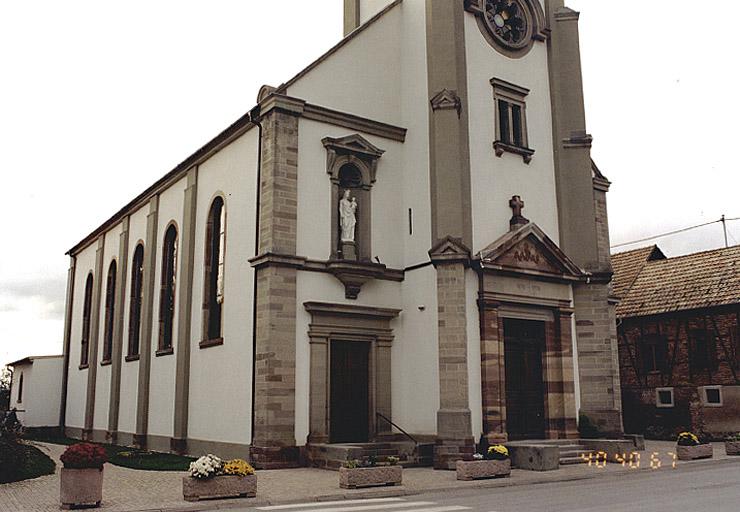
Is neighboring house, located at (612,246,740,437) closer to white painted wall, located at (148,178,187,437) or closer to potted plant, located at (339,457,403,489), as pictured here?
potted plant, located at (339,457,403,489)

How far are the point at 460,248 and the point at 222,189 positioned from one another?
27.6 ft

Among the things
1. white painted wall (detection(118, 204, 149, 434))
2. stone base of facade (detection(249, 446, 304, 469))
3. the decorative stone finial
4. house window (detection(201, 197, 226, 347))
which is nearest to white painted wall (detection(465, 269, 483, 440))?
the decorative stone finial

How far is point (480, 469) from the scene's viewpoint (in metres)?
17.7

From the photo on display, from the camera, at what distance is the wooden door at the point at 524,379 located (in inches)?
912

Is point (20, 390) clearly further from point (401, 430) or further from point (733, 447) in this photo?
point (733, 447)

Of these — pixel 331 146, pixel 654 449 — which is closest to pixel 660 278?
pixel 654 449

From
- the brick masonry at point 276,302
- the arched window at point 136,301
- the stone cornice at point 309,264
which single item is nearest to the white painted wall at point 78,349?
the arched window at point 136,301

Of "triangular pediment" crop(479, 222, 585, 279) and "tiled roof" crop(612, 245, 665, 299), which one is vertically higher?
"tiled roof" crop(612, 245, 665, 299)

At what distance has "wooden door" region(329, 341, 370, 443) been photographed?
71.8 ft

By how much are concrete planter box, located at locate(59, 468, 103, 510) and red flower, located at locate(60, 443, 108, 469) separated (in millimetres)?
97

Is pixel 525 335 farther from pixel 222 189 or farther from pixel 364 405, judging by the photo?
pixel 222 189

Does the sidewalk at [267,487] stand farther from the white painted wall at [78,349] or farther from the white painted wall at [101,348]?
the white painted wall at [78,349]

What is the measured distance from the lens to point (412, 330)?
22.8 meters

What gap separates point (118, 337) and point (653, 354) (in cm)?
2491
